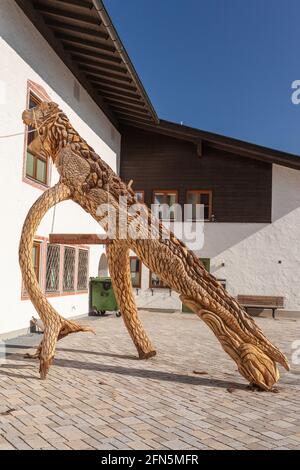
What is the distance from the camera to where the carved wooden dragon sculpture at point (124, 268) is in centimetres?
664

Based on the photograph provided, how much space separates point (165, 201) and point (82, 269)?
5241 millimetres

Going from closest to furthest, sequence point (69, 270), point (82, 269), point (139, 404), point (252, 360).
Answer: point (139, 404)
point (252, 360)
point (69, 270)
point (82, 269)

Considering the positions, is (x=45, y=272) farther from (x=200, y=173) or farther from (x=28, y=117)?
(x=200, y=173)

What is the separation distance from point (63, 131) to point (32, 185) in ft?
14.6

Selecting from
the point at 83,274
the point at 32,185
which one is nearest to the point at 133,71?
the point at 32,185

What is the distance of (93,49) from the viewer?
45.4 feet

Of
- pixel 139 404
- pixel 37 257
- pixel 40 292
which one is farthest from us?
pixel 37 257

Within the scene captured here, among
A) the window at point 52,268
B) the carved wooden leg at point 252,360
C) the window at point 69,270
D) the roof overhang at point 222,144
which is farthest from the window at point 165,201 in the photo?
the carved wooden leg at point 252,360

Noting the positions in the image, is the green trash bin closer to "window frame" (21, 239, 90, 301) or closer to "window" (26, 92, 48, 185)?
"window frame" (21, 239, 90, 301)

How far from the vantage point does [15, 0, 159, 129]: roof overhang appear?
470 inches

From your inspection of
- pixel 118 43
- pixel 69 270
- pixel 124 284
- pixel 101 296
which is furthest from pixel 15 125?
pixel 101 296

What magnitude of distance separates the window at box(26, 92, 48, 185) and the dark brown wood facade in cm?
745

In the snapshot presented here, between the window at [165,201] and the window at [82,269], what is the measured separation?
14.0 ft

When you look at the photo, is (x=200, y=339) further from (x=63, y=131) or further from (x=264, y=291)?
(x=264, y=291)
